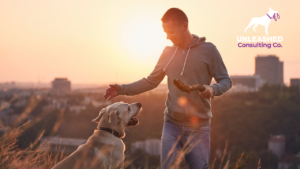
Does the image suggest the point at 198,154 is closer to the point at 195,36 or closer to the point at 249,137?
the point at 195,36

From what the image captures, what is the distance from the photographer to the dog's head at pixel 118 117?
10.5ft

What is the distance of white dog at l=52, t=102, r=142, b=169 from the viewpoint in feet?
8.87

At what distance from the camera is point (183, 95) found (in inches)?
103

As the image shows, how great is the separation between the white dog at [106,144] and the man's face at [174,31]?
44.6 inches

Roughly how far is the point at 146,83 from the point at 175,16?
83 cm

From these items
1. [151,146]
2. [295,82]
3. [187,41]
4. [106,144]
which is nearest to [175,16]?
[187,41]

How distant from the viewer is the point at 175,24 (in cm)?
259

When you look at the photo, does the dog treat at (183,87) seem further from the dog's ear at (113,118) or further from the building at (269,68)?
the building at (269,68)

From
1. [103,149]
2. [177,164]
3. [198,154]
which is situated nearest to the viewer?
[177,164]

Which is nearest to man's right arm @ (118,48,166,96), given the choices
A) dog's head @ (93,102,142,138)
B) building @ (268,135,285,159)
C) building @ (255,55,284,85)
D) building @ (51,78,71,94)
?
dog's head @ (93,102,142,138)

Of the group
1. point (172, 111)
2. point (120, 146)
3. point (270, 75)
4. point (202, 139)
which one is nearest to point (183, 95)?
point (172, 111)

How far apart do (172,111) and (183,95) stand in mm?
188

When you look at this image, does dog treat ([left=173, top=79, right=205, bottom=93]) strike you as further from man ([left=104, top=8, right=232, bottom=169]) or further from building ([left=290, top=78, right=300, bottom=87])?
building ([left=290, top=78, right=300, bottom=87])

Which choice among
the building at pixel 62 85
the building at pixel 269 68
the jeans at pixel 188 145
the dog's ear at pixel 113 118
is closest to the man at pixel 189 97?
the jeans at pixel 188 145
